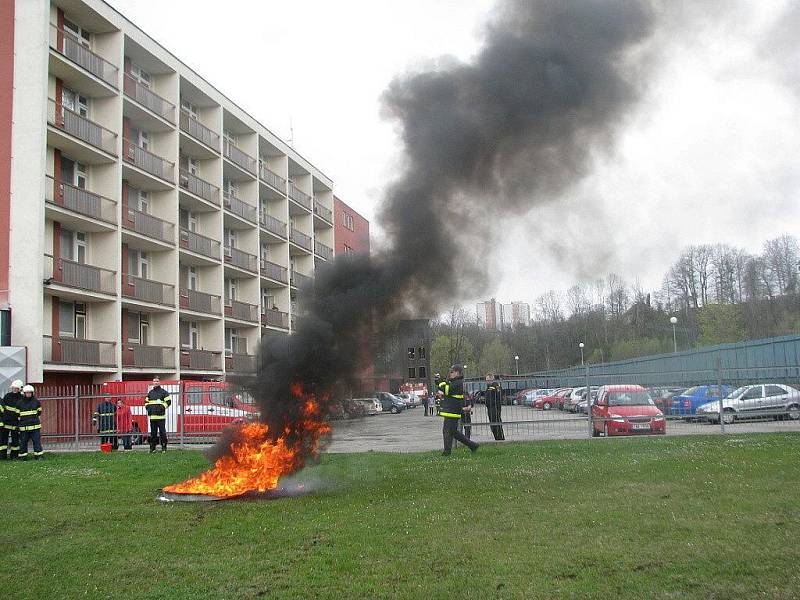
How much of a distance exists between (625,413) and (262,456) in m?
11.6

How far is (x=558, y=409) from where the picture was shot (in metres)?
19.9

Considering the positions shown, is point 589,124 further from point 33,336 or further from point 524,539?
point 33,336

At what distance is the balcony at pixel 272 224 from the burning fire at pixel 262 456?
34137 millimetres

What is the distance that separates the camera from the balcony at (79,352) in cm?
2783

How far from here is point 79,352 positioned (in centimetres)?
2905

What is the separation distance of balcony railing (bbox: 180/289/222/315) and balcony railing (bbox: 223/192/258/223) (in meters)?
5.74

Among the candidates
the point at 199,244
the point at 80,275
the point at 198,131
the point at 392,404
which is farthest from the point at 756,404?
the point at 198,131

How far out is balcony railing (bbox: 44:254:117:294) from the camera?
28.2 metres

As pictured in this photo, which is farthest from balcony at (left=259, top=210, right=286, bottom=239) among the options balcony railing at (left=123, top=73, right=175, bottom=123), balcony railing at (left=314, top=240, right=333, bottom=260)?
balcony railing at (left=123, top=73, right=175, bottom=123)

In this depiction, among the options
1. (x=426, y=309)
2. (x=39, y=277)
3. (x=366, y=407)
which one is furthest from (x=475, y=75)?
(x=39, y=277)

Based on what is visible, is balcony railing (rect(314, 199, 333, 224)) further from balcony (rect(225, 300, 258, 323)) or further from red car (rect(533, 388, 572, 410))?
red car (rect(533, 388, 572, 410))

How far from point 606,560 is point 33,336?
82.5 feet

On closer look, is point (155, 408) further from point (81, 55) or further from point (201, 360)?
point (201, 360)

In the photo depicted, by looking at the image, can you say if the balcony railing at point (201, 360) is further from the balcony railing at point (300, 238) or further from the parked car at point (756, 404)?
the parked car at point (756, 404)
